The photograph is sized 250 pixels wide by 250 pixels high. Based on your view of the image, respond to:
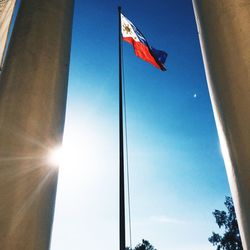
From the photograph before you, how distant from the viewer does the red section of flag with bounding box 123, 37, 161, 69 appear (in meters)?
14.7

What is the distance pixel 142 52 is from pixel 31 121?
12.4 meters

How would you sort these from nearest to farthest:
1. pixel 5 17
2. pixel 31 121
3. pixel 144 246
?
pixel 31 121
pixel 5 17
pixel 144 246

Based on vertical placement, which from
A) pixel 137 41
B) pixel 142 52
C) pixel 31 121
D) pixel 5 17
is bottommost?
pixel 31 121

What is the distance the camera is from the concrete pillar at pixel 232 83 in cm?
238

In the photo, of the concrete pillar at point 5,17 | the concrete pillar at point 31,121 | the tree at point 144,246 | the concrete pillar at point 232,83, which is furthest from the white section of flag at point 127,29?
the tree at point 144,246

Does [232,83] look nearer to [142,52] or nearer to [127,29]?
[142,52]

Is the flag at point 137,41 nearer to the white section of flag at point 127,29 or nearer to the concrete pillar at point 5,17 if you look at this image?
the white section of flag at point 127,29

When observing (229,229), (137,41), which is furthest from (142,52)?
(229,229)

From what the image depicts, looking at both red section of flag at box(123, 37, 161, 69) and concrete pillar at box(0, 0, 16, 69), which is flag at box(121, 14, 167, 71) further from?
concrete pillar at box(0, 0, 16, 69)

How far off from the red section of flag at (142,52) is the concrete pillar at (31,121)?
10.8 m

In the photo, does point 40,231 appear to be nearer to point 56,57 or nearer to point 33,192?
point 33,192

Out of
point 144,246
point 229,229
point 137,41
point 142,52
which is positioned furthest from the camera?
point 144,246

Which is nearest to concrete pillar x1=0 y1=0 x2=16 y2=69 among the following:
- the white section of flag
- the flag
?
the flag

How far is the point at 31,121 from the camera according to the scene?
2.96 metres
